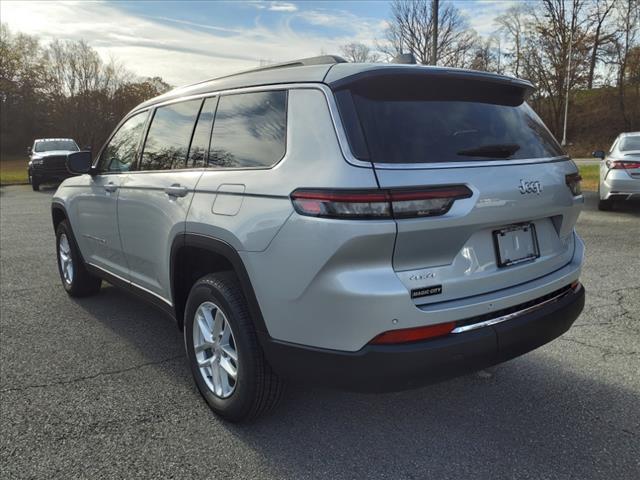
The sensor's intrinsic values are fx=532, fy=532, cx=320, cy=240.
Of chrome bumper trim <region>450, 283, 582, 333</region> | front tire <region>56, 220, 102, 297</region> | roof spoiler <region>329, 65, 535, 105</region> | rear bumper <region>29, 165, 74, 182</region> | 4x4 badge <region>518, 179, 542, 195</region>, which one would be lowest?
rear bumper <region>29, 165, 74, 182</region>

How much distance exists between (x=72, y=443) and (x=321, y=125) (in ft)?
6.58

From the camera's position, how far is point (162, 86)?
56750 mm

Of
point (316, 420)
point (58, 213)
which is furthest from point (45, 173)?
point (316, 420)

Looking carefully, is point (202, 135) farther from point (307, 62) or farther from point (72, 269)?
point (72, 269)

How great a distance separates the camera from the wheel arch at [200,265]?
2498 mm

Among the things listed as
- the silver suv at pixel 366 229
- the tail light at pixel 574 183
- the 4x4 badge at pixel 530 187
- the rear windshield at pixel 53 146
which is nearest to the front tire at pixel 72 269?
the silver suv at pixel 366 229

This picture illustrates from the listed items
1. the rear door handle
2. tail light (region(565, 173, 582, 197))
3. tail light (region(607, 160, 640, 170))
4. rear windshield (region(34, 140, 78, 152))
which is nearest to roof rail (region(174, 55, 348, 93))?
the rear door handle

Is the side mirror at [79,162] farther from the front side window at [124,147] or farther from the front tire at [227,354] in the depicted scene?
the front tire at [227,354]

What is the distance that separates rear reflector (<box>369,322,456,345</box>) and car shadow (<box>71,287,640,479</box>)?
2.18 feet

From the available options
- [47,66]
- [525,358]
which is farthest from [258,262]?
[47,66]

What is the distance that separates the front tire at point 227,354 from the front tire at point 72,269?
2.52 meters

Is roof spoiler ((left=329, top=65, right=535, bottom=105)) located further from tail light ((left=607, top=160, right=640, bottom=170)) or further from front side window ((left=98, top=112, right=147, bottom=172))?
tail light ((left=607, top=160, right=640, bottom=170))

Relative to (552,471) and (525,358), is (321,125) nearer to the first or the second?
(552,471)

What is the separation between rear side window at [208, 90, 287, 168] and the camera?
8.39ft
